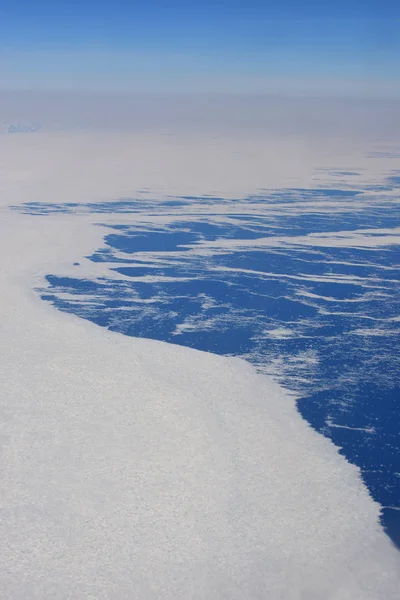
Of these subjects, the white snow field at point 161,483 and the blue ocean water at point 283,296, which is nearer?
the white snow field at point 161,483

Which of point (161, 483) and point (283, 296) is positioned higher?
point (283, 296)

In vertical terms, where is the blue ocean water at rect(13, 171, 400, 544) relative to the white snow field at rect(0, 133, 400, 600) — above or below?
above

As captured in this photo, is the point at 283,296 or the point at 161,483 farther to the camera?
the point at 283,296

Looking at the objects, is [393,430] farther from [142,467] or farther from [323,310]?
[323,310]

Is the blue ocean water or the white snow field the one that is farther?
the blue ocean water
